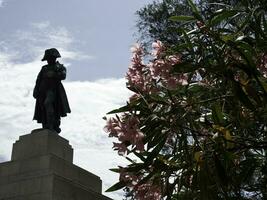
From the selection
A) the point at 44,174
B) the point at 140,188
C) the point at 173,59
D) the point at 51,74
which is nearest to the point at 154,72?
the point at 173,59

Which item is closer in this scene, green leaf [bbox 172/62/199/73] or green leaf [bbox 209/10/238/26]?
green leaf [bbox 172/62/199/73]

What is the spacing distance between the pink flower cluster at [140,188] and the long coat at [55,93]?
26.5ft

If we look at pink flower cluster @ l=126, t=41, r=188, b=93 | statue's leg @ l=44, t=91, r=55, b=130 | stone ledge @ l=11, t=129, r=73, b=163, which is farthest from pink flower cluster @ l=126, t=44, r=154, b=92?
statue's leg @ l=44, t=91, r=55, b=130

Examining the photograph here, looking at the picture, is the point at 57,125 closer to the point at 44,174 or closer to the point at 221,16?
the point at 44,174

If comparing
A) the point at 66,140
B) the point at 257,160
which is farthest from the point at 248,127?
the point at 66,140

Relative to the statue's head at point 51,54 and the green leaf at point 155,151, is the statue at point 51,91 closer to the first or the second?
the statue's head at point 51,54

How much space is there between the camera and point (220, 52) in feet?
9.84

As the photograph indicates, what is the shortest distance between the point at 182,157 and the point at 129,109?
1.34ft

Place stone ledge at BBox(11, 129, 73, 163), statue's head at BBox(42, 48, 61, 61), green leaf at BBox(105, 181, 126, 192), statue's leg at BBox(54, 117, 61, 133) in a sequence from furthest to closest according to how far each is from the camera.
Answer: statue's head at BBox(42, 48, 61, 61) → statue's leg at BBox(54, 117, 61, 133) → stone ledge at BBox(11, 129, 73, 163) → green leaf at BBox(105, 181, 126, 192)

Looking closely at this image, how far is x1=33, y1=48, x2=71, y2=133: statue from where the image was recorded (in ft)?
36.4

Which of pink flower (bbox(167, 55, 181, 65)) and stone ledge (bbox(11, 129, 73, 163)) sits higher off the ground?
stone ledge (bbox(11, 129, 73, 163))

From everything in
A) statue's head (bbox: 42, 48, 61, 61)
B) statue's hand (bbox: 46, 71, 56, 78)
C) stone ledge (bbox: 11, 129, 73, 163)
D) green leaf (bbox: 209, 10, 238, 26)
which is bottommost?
green leaf (bbox: 209, 10, 238, 26)

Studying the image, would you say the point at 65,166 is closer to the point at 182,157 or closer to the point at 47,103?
the point at 47,103

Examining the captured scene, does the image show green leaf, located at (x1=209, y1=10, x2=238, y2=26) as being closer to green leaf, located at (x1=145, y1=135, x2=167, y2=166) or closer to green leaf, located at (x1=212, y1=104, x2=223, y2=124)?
green leaf, located at (x1=212, y1=104, x2=223, y2=124)
